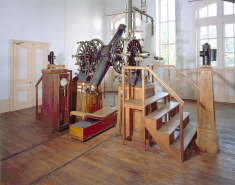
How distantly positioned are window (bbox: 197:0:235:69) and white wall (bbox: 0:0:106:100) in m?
4.74

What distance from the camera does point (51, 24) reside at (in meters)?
7.05

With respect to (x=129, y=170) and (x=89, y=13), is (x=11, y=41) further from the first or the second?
(x=129, y=170)

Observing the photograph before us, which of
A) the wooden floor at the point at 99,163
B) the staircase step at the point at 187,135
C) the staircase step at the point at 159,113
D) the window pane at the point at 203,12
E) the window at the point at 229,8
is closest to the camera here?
the wooden floor at the point at 99,163

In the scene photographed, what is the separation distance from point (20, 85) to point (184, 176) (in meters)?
5.68

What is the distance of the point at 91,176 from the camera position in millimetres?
2447

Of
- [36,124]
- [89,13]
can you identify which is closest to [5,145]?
[36,124]

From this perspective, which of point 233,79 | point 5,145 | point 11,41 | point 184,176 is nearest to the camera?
point 184,176

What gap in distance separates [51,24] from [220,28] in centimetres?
623

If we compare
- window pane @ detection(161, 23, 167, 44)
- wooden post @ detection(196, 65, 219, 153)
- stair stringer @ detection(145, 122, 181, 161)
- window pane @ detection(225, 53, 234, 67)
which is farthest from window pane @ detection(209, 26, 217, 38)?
stair stringer @ detection(145, 122, 181, 161)

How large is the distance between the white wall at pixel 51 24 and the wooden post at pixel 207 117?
5518mm

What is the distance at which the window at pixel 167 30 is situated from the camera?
27.2 ft

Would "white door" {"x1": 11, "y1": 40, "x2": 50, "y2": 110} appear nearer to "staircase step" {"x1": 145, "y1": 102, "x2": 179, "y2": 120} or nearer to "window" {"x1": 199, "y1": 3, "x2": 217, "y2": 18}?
"staircase step" {"x1": 145, "y1": 102, "x2": 179, "y2": 120}

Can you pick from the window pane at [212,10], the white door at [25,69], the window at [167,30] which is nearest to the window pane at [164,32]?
the window at [167,30]

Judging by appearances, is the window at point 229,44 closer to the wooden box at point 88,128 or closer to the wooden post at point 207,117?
the wooden post at point 207,117
